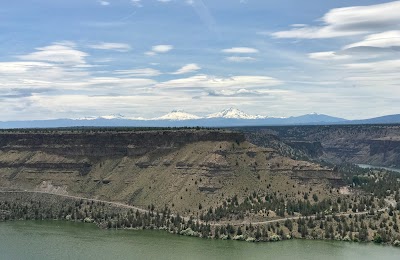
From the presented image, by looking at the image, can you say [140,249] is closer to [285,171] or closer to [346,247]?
[346,247]

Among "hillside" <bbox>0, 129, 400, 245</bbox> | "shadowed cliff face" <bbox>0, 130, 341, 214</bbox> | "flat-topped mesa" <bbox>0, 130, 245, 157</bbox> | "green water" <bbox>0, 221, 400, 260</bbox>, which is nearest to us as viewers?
"green water" <bbox>0, 221, 400, 260</bbox>

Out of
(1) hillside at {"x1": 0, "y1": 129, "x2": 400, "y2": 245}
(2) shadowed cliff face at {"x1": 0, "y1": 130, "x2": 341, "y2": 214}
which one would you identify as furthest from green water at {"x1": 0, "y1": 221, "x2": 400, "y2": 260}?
(2) shadowed cliff face at {"x1": 0, "y1": 130, "x2": 341, "y2": 214}

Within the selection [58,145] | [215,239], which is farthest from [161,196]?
[58,145]

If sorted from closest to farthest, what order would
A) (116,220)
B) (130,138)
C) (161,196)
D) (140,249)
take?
(140,249) → (116,220) → (161,196) → (130,138)

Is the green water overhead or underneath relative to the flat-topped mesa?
underneath

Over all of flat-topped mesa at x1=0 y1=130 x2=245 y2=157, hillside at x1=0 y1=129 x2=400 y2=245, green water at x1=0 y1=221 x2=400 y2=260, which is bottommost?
green water at x1=0 y1=221 x2=400 y2=260

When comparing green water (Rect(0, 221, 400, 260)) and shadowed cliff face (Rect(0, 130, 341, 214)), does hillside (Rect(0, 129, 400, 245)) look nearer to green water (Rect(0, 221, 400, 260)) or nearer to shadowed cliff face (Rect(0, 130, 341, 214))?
shadowed cliff face (Rect(0, 130, 341, 214))

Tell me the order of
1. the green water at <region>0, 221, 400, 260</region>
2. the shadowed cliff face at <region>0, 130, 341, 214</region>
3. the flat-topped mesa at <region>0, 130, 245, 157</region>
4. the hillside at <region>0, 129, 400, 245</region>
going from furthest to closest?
the flat-topped mesa at <region>0, 130, 245, 157</region>, the shadowed cliff face at <region>0, 130, 341, 214</region>, the hillside at <region>0, 129, 400, 245</region>, the green water at <region>0, 221, 400, 260</region>

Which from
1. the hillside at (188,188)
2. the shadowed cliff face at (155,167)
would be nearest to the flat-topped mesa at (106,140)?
the shadowed cliff face at (155,167)
